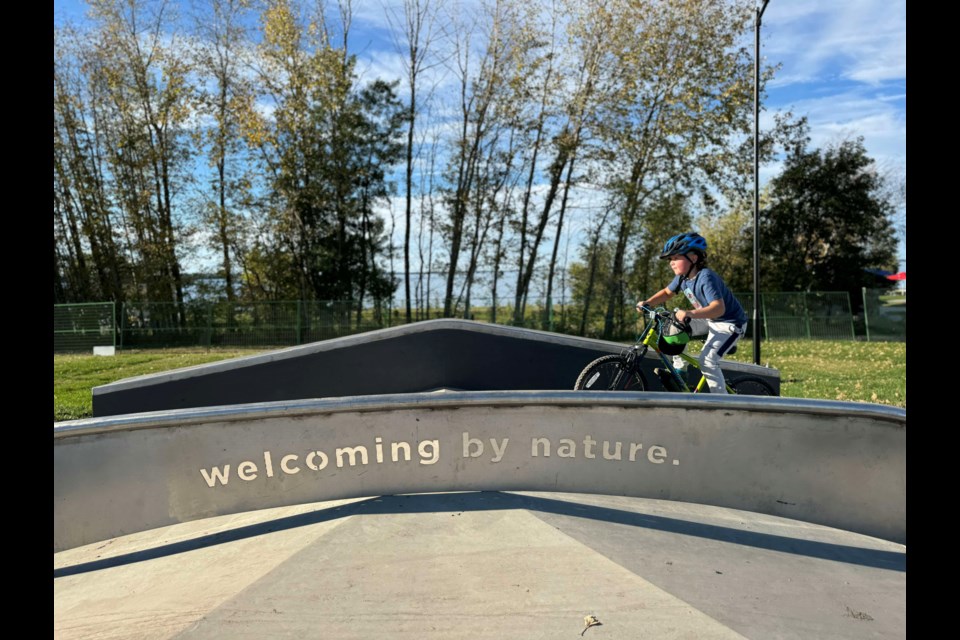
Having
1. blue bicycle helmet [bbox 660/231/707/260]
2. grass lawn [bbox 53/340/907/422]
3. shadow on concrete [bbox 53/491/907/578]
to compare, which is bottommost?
shadow on concrete [bbox 53/491/907/578]

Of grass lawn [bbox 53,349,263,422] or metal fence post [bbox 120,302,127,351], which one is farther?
metal fence post [bbox 120,302,127,351]

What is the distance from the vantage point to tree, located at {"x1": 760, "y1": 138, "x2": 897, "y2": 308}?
89.4ft

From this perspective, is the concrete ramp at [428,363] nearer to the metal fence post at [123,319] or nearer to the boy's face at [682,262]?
the boy's face at [682,262]

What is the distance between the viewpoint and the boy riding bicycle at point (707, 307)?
510 cm

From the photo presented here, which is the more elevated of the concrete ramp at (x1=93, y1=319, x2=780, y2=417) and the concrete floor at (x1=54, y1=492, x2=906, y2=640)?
the concrete ramp at (x1=93, y1=319, x2=780, y2=417)

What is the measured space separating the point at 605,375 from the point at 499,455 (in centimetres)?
202

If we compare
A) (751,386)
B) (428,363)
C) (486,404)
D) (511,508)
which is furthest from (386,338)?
(751,386)

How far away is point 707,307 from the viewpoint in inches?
199

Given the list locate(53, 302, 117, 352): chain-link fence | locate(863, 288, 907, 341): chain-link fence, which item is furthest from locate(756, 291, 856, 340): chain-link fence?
locate(53, 302, 117, 352): chain-link fence

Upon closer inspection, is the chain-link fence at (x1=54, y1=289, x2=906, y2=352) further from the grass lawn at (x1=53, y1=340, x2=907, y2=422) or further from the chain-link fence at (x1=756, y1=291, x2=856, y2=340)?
the grass lawn at (x1=53, y1=340, x2=907, y2=422)

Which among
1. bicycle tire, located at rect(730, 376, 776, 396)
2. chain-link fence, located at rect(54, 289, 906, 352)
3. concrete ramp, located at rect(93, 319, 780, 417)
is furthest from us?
chain-link fence, located at rect(54, 289, 906, 352)

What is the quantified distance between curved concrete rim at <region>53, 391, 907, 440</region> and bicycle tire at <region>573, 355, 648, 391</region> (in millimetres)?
1711

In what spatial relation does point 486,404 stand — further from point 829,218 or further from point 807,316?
point 829,218
